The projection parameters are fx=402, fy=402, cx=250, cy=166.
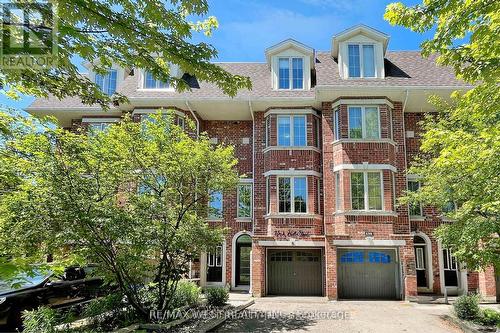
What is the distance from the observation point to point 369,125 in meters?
17.8

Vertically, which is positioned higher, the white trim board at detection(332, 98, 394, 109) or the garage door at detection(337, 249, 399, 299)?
the white trim board at detection(332, 98, 394, 109)

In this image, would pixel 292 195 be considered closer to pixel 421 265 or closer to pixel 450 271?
pixel 421 265

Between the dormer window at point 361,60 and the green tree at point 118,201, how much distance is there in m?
9.29

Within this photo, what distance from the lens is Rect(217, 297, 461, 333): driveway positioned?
10.8 metres

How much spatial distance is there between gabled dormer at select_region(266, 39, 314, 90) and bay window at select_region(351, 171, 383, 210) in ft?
16.7

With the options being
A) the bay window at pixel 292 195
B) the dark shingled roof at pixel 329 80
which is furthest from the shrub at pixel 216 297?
the dark shingled roof at pixel 329 80

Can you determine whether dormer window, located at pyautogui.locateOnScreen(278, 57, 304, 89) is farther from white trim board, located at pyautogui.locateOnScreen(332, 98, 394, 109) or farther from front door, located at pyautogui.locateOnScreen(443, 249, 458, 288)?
front door, located at pyautogui.locateOnScreen(443, 249, 458, 288)

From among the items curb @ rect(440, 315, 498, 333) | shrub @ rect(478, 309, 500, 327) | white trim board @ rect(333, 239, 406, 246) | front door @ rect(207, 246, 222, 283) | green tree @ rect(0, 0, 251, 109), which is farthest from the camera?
front door @ rect(207, 246, 222, 283)

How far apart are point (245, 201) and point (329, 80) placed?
705 cm

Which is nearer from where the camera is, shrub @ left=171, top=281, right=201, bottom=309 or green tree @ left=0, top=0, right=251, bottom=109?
green tree @ left=0, top=0, right=251, bottom=109

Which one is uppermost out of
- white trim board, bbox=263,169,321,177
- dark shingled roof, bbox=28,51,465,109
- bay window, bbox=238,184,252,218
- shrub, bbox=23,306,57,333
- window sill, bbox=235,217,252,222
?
dark shingled roof, bbox=28,51,465,109

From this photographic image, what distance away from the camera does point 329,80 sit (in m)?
18.2

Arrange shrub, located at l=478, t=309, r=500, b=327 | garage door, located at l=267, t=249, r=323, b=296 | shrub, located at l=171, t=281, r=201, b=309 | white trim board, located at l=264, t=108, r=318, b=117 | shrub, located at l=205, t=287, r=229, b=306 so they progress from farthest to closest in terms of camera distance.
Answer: white trim board, located at l=264, t=108, r=318, b=117 → garage door, located at l=267, t=249, r=323, b=296 → shrub, located at l=205, t=287, r=229, b=306 → shrub, located at l=171, t=281, r=201, b=309 → shrub, located at l=478, t=309, r=500, b=327

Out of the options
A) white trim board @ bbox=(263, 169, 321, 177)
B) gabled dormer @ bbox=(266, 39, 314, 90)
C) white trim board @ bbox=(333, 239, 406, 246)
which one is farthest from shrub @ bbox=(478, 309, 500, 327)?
gabled dormer @ bbox=(266, 39, 314, 90)
